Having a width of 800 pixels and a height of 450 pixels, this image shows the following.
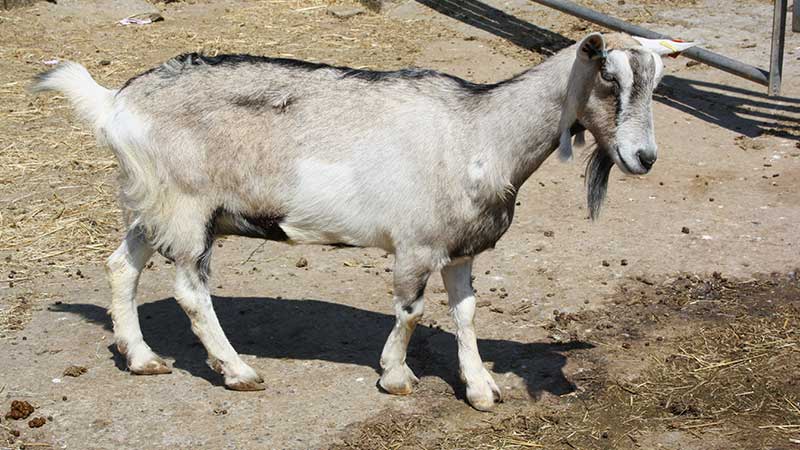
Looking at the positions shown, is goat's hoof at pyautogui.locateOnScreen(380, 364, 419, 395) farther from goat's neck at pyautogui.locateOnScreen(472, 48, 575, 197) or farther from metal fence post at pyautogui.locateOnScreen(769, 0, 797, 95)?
metal fence post at pyautogui.locateOnScreen(769, 0, 797, 95)

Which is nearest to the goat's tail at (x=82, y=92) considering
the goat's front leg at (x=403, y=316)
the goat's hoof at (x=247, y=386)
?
the goat's hoof at (x=247, y=386)

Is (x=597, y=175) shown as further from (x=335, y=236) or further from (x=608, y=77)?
(x=335, y=236)

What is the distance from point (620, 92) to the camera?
15.5ft

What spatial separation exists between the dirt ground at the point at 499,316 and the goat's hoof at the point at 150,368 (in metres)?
0.04

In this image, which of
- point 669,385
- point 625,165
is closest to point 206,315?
point 625,165

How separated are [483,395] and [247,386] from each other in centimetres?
114

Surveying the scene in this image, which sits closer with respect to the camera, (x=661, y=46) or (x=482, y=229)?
(x=661, y=46)

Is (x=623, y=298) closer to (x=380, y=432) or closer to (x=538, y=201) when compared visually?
(x=538, y=201)

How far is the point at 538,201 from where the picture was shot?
7984mm

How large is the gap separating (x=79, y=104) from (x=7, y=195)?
2.92m

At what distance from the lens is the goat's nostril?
473cm

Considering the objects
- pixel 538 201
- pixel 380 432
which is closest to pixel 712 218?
pixel 538 201

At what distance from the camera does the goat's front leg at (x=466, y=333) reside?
5.39 meters

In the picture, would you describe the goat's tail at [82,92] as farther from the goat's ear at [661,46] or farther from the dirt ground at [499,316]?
the goat's ear at [661,46]
